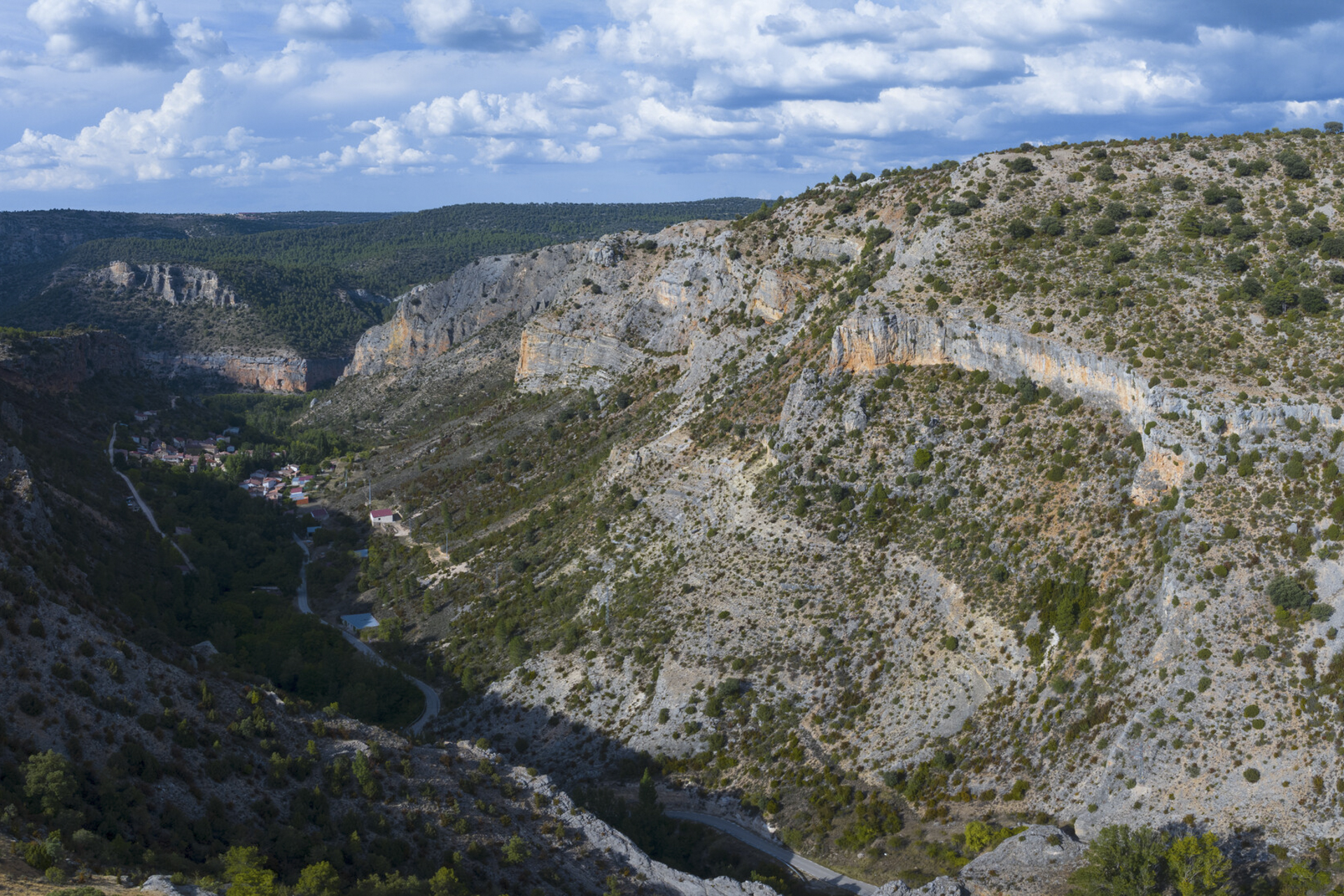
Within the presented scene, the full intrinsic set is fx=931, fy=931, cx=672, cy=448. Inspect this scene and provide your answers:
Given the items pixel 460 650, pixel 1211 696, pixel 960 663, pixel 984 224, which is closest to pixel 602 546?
pixel 460 650

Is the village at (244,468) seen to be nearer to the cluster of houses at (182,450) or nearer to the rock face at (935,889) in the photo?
the cluster of houses at (182,450)

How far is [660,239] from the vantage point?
126812 mm

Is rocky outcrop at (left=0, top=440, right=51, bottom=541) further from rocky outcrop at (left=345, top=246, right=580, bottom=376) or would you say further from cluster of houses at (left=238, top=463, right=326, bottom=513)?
rocky outcrop at (left=345, top=246, right=580, bottom=376)

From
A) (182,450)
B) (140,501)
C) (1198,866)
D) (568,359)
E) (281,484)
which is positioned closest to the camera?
(1198,866)

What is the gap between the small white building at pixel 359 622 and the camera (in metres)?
88.6

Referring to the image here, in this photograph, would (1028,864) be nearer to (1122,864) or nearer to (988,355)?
(1122,864)

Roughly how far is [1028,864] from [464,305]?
511ft

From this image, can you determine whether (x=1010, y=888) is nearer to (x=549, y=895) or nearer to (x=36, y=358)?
(x=549, y=895)

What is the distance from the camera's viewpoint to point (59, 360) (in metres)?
115

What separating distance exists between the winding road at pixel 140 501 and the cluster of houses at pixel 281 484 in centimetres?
1646

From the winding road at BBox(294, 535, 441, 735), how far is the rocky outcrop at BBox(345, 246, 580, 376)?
216 ft

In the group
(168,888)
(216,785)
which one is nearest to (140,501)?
(216,785)

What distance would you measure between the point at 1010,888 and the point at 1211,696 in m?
14.1

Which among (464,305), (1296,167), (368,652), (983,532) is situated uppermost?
(1296,167)
